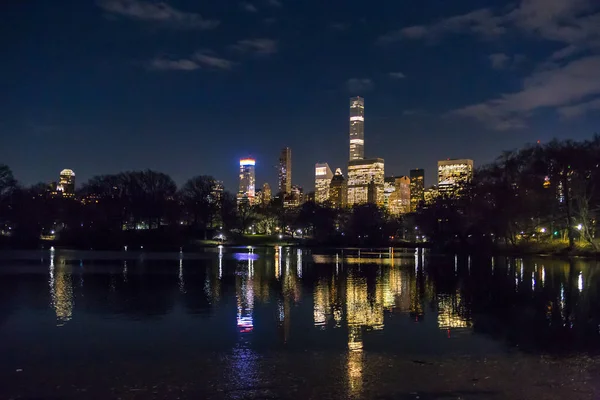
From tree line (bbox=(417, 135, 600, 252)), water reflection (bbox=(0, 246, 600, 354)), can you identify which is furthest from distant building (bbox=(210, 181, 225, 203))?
water reflection (bbox=(0, 246, 600, 354))

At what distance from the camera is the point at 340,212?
513ft

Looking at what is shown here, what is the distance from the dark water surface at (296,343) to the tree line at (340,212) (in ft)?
155

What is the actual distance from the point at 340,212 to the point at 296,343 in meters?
142

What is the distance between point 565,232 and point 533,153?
13292 mm

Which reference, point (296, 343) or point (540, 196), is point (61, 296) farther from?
point (540, 196)

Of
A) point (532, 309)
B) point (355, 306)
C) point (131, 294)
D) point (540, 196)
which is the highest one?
point (540, 196)

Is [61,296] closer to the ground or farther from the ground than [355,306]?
farther from the ground

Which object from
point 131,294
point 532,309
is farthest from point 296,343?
point 131,294

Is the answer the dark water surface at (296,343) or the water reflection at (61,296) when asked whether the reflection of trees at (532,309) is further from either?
the water reflection at (61,296)

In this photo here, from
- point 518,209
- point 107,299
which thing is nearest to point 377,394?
point 107,299

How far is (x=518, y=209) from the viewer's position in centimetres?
7425

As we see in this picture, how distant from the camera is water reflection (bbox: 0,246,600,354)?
1553cm

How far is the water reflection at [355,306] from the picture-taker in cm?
1553

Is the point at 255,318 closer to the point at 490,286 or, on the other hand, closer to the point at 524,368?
the point at 524,368
